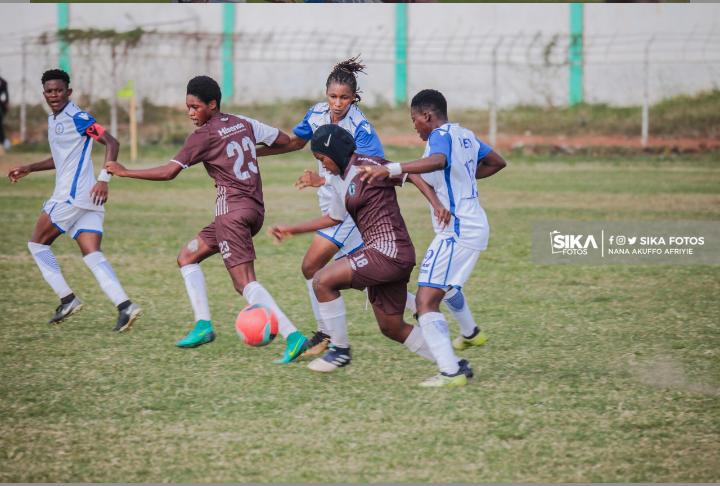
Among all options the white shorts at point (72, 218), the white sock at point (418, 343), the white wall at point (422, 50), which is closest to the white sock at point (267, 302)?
the white sock at point (418, 343)

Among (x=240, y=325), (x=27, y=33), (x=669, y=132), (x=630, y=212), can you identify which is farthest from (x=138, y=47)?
(x=240, y=325)

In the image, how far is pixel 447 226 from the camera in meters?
7.07

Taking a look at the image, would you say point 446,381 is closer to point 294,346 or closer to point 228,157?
point 294,346

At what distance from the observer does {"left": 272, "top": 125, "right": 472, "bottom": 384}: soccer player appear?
6797 millimetres

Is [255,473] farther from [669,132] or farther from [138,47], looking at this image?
[138,47]

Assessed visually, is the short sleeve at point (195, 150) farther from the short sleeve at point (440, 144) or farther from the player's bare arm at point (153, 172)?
the short sleeve at point (440, 144)

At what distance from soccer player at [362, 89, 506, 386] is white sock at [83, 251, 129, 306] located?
9.43 ft

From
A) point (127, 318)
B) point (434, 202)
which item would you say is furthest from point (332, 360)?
point (127, 318)

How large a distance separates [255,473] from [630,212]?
1247cm

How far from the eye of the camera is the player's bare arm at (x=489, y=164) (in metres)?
7.55

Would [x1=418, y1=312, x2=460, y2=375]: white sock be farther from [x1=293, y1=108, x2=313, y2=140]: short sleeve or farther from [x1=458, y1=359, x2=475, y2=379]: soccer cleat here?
[x1=293, y1=108, x2=313, y2=140]: short sleeve

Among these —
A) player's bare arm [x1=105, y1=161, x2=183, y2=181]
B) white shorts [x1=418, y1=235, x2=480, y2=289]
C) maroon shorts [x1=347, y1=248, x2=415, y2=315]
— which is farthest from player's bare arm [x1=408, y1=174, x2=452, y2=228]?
player's bare arm [x1=105, y1=161, x2=183, y2=181]

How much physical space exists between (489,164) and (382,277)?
1.37m

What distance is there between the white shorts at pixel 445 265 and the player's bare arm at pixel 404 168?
0.56m
